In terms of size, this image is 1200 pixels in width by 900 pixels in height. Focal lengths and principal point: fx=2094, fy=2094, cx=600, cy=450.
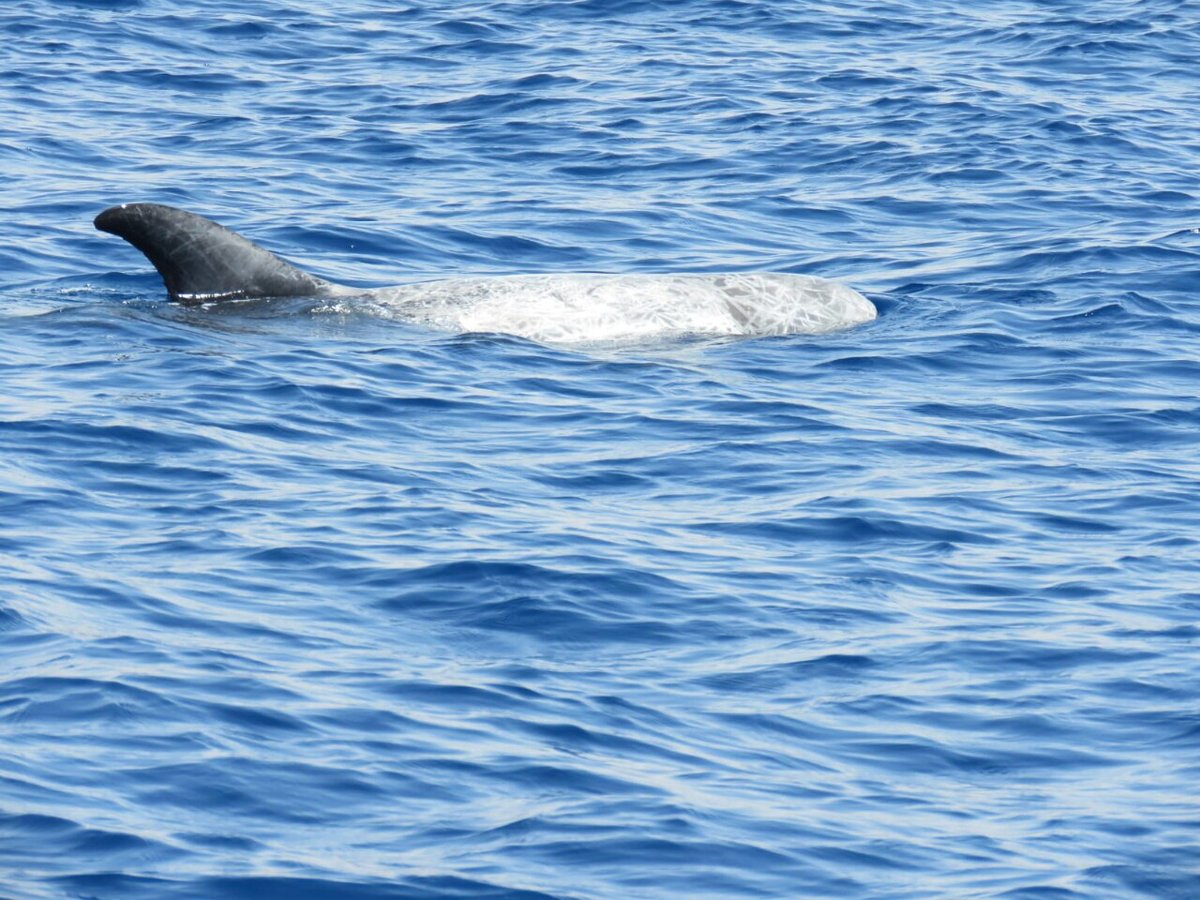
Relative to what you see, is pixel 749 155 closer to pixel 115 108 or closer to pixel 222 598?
pixel 115 108

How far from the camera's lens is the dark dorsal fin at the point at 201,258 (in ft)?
53.0

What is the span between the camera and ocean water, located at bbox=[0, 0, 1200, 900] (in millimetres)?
8273

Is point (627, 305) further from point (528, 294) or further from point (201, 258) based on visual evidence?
point (201, 258)

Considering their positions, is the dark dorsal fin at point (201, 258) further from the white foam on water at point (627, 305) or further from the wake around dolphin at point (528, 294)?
the white foam on water at point (627, 305)

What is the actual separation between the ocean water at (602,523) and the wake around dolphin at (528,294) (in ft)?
0.87

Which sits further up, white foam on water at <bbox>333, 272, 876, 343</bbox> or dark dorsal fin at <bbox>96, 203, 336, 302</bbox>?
dark dorsal fin at <bbox>96, 203, 336, 302</bbox>

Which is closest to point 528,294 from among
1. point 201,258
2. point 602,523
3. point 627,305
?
point 627,305

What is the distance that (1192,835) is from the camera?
27.4ft

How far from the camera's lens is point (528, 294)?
56.2ft

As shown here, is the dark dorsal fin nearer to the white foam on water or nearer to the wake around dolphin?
the wake around dolphin

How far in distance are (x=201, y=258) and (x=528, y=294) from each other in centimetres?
264

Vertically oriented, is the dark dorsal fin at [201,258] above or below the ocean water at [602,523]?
above

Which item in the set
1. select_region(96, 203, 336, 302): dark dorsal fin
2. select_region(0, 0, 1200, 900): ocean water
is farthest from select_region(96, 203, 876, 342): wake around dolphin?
select_region(0, 0, 1200, 900): ocean water

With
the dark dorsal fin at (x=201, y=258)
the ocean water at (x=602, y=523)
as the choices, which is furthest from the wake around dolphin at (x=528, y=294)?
the ocean water at (x=602, y=523)
